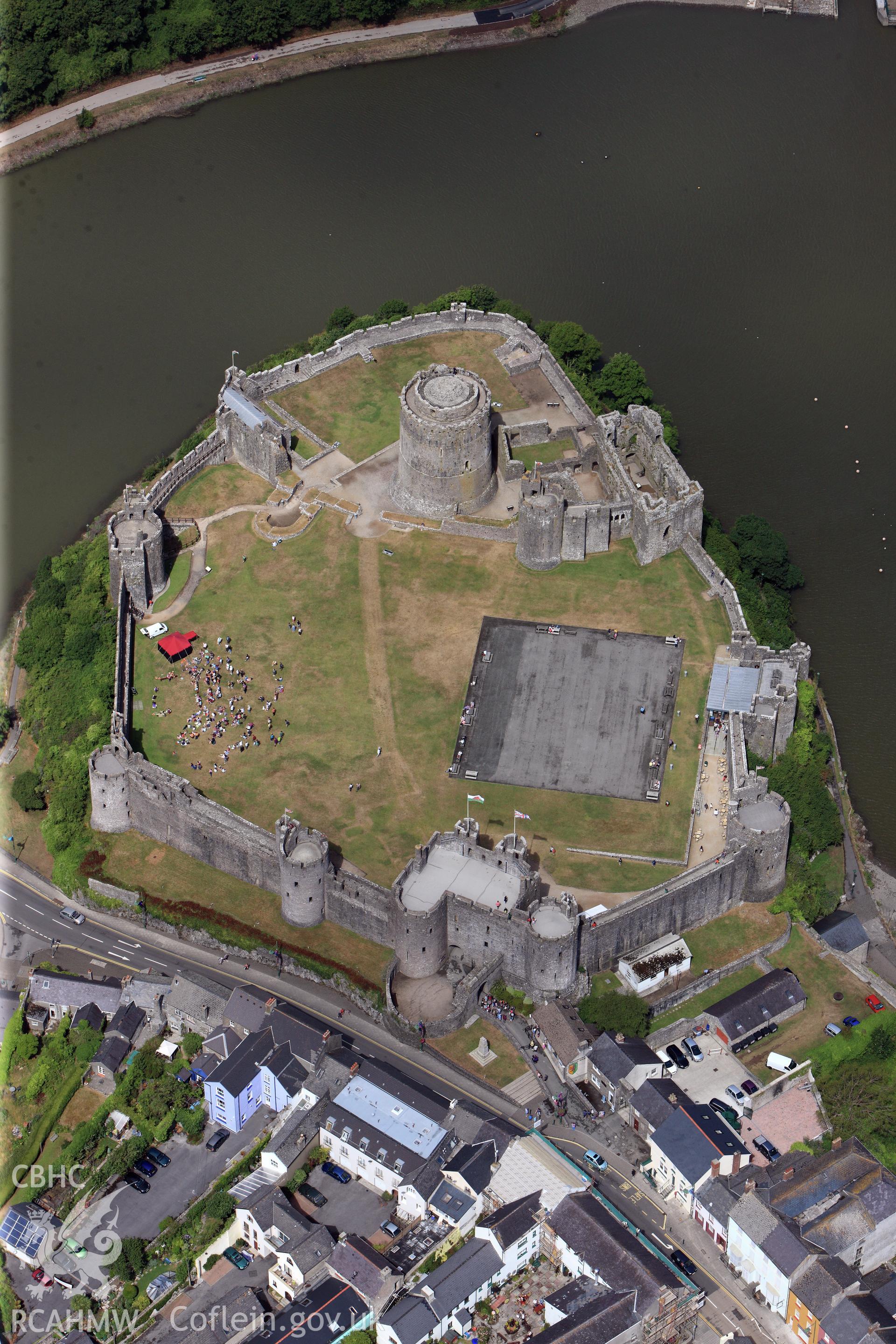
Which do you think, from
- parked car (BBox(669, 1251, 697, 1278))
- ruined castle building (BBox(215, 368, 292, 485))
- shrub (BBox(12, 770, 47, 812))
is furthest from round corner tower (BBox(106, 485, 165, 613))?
parked car (BBox(669, 1251, 697, 1278))

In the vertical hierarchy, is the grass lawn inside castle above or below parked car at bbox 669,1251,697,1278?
above

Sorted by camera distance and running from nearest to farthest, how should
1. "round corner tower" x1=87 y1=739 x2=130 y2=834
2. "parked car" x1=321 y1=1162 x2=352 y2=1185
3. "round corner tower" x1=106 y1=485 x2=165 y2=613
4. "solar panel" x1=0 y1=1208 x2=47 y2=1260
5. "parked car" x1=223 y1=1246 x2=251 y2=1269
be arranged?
"parked car" x1=223 y1=1246 x2=251 y2=1269 → "solar panel" x1=0 y1=1208 x2=47 y2=1260 → "parked car" x1=321 y1=1162 x2=352 y2=1185 → "round corner tower" x1=87 y1=739 x2=130 y2=834 → "round corner tower" x1=106 y1=485 x2=165 y2=613

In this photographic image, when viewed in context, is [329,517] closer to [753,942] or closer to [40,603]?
[40,603]

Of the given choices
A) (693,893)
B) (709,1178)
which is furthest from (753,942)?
(709,1178)

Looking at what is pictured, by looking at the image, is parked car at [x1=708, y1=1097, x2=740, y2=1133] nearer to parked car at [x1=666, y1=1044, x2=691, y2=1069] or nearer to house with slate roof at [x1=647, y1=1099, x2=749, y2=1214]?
house with slate roof at [x1=647, y1=1099, x2=749, y2=1214]

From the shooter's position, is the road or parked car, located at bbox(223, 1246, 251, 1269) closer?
the road

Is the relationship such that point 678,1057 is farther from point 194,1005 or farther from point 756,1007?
point 194,1005
